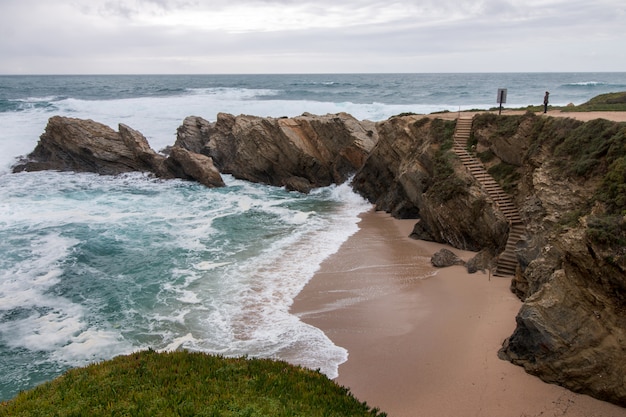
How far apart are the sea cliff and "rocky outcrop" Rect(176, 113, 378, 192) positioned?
0.27 feet

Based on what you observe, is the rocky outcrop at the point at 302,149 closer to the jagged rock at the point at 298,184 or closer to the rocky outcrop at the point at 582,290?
the jagged rock at the point at 298,184

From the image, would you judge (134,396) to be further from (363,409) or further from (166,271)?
(166,271)

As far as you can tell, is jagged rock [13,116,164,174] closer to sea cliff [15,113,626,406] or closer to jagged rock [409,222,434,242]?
sea cliff [15,113,626,406]

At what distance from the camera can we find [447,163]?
2266 cm

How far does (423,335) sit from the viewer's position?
14219 mm

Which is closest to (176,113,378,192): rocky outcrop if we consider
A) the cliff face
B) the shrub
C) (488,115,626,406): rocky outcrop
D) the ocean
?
the ocean

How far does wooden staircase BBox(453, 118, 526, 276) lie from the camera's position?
17.8m

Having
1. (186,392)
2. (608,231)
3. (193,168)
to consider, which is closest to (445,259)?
(608,231)

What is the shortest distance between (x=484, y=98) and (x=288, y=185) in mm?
54762

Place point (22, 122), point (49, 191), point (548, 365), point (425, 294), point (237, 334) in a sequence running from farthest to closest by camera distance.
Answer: point (22, 122)
point (49, 191)
point (425, 294)
point (237, 334)
point (548, 365)

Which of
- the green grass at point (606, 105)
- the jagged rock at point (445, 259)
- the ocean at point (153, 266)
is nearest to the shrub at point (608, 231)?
the ocean at point (153, 266)

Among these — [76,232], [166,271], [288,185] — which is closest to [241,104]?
[288,185]

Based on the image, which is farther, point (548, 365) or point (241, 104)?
point (241, 104)

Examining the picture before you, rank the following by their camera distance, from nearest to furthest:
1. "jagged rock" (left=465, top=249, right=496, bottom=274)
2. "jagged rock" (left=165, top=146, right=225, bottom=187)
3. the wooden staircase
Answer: the wooden staircase < "jagged rock" (left=465, top=249, right=496, bottom=274) < "jagged rock" (left=165, top=146, right=225, bottom=187)
